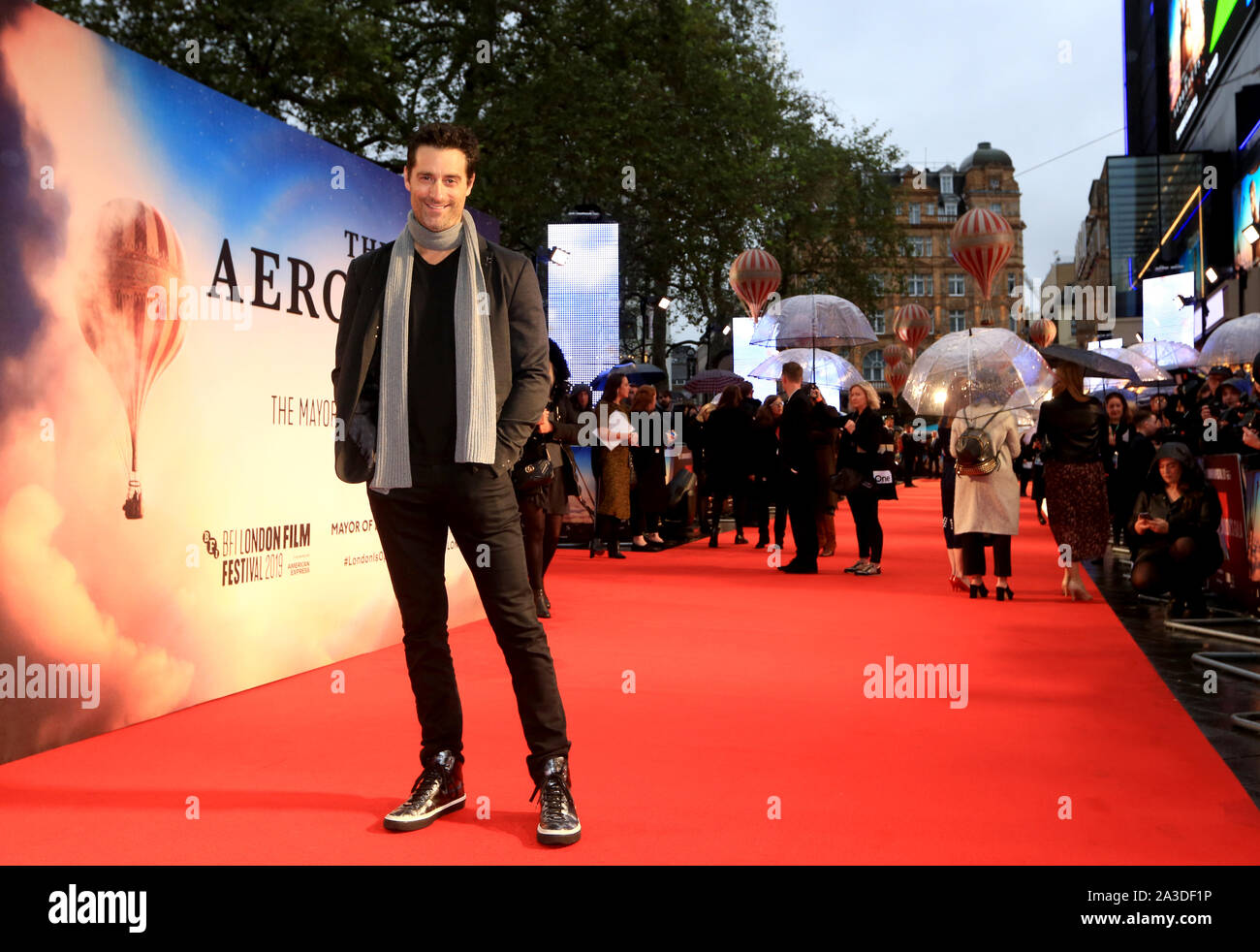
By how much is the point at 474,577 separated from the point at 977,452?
6726 mm

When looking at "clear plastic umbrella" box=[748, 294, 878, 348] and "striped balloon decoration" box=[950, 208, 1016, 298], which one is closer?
"striped balloon decoration" box=[950, 208, 1016, 298]

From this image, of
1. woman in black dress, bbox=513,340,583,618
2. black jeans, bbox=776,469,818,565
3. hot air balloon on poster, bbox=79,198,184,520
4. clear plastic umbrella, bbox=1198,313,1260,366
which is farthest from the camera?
clear plastic umbrella, bbox=1198,313,1260,366

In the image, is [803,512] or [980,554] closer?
[980,554]

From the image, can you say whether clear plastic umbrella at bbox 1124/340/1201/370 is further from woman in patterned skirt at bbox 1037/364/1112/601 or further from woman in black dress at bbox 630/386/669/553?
woman in patterned skirt at bbox 1037/364/1112/601

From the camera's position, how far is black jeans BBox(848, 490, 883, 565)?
12.4 metres

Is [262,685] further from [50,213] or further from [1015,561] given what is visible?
[1015,561]

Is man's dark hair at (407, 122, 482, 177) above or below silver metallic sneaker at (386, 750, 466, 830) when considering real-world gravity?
above

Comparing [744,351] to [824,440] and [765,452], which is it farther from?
[824,440]

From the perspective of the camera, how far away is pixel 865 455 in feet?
40.8

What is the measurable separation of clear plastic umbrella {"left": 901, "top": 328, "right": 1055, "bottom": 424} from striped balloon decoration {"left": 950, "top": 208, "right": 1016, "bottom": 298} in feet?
14.3

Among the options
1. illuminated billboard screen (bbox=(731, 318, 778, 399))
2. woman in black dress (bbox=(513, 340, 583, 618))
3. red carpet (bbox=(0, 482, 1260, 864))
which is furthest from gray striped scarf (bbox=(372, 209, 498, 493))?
illuminated billboard screen (bbox=(731, 318, 778, 399))

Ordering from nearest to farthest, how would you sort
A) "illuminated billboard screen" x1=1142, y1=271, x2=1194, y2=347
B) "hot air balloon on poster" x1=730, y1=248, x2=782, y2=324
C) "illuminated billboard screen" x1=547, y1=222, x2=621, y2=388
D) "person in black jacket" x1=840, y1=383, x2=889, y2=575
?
"person in black jacket" x1=840, y1=383, x2=889, y2=575 → "illuminated billboard screen" x1=547, y1=222, x2=621, y2=388 → "hot air balloon on poster" x1=730, y1=248, x2=782, y2=324 → "illuminated billboard screen" x1=1142, y1=271, x2=1194, y2=347

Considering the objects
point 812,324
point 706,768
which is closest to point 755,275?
point 812,324

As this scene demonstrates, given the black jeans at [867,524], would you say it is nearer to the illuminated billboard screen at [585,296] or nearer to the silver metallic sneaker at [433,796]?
the illuminated billboard screen at [585,296]
